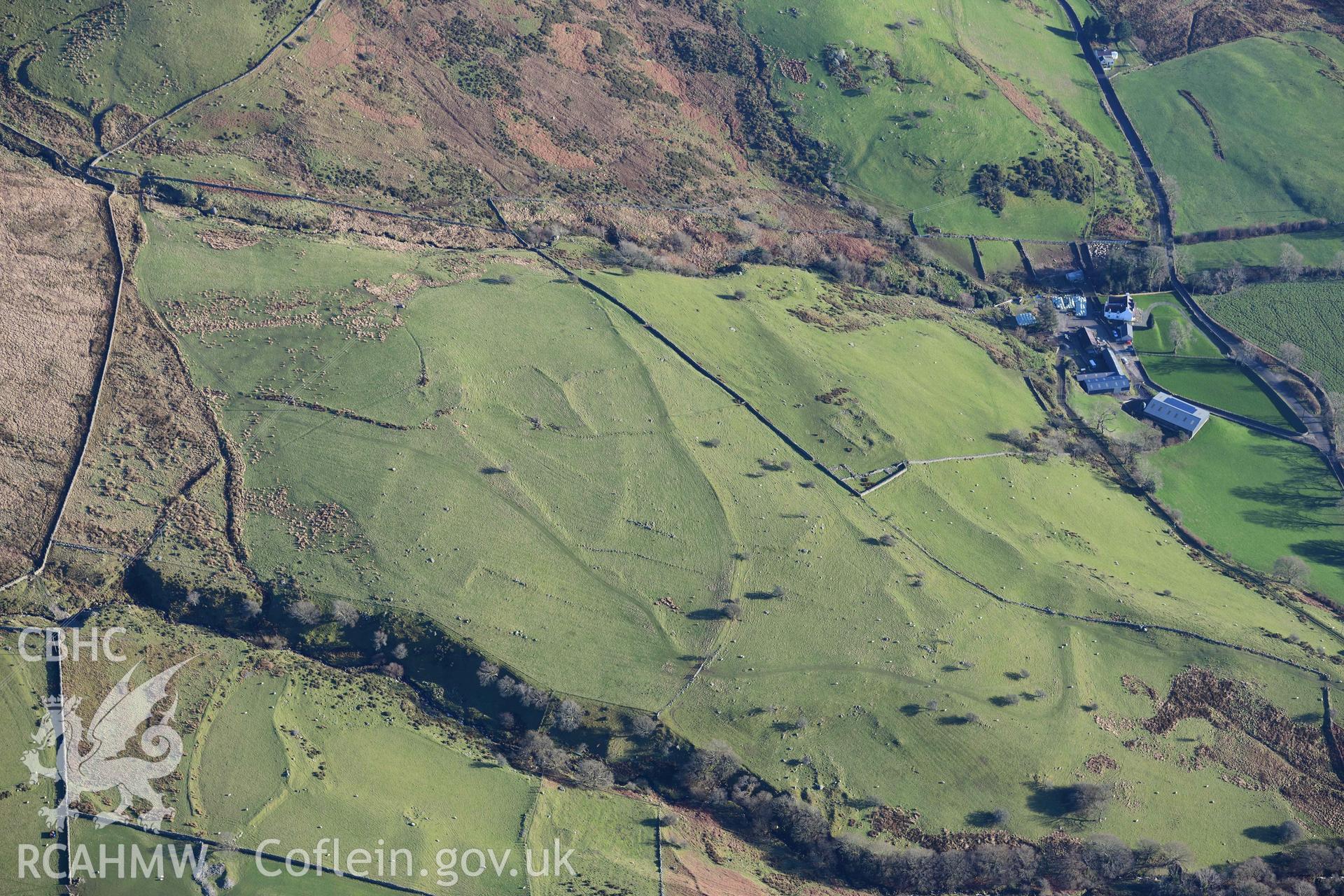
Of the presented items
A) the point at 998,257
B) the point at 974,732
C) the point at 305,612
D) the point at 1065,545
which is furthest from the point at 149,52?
the point at 1065,545

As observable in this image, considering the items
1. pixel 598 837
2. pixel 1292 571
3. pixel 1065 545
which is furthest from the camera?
pixel 1292 571

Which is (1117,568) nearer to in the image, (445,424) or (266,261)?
(445,424)

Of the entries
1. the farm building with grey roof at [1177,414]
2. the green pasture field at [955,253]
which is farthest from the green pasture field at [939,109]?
the farm building with grey roof at [1177,414]

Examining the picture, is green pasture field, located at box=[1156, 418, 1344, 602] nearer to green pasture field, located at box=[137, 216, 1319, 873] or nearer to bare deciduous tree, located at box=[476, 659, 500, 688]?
green pasture field, located at box=[137, 216, 1319, 873]

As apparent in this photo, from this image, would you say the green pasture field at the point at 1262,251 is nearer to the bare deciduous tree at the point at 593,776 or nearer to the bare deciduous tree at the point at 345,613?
the bare deciduous tree at the point at 593,776

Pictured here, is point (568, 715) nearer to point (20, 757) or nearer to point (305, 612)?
point (305, 612)

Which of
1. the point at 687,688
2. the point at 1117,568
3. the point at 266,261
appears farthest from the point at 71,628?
the point at 1117,568

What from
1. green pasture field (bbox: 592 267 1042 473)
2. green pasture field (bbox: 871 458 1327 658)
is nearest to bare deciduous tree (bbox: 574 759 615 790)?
green pasture field (bbox: 871 458 1327 658)
